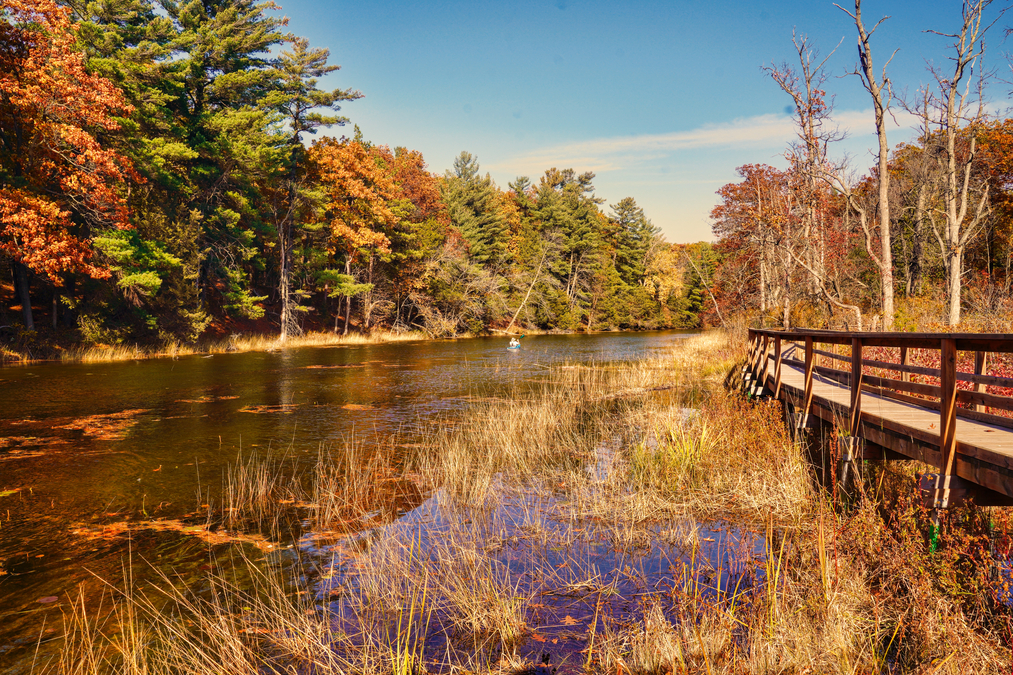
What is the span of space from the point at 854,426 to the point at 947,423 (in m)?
1.97

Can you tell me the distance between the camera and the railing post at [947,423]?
463cm

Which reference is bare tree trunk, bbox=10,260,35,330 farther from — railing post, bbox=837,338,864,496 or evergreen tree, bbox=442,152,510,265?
evergreen tree, bbox=442,152,510,265

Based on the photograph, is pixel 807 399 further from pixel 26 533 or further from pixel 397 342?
pixel 397 342

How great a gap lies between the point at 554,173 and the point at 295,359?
5702 centimetres

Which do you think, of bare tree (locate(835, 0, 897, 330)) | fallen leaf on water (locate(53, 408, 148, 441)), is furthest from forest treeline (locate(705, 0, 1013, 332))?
fallen leaf on water (locate(53, 408, 148, 441))

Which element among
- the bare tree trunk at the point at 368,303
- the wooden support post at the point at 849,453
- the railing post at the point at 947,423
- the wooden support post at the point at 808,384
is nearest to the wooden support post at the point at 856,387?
the wooden support post at the point at 849,453

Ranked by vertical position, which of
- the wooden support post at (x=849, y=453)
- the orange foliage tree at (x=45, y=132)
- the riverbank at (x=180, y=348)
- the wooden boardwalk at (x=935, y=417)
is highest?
the orange foliage tree at (x=45, y=132)

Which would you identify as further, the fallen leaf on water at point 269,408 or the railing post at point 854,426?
the fallen leaf on water at point 269,408

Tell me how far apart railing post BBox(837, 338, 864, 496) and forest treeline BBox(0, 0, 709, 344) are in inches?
994

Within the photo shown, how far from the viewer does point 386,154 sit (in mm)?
70625

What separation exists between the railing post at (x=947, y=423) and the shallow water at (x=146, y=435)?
5877mm

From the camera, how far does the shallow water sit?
20.4 feet

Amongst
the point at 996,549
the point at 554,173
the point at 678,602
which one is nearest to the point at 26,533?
the point at 678,602

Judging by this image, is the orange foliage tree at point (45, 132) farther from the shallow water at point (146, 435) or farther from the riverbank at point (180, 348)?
the shallow water at point (146, 435)
